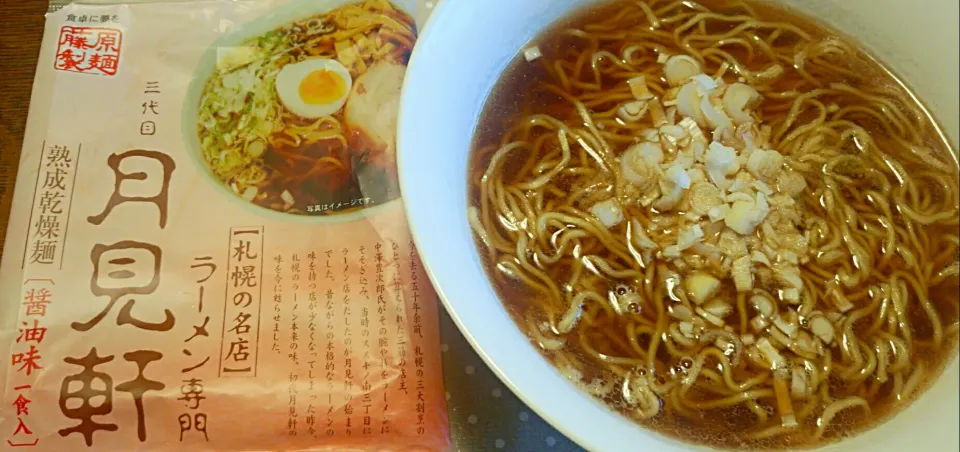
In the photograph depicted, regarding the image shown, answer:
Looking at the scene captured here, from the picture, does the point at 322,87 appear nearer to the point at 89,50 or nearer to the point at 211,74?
the point at 211,74

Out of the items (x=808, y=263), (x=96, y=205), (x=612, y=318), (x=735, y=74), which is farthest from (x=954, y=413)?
(x=96, y=205)

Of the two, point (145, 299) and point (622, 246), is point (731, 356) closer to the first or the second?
point (622, 246)

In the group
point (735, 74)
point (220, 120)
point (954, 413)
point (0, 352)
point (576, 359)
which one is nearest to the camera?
point (954, 413)

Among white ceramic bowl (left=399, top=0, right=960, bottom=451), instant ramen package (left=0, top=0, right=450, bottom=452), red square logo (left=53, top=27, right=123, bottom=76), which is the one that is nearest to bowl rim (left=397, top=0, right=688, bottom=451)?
white ceramic bowl (left=399, top=0, right=960, bottom=451)

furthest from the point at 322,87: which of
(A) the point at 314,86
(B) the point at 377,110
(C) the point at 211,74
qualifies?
(C) the point at 211,74

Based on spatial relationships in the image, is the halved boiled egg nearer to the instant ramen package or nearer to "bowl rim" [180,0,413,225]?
the instant ramen package

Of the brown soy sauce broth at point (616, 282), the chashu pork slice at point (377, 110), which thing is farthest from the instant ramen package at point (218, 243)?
the brown soy sauce broth at point (616, 282)
